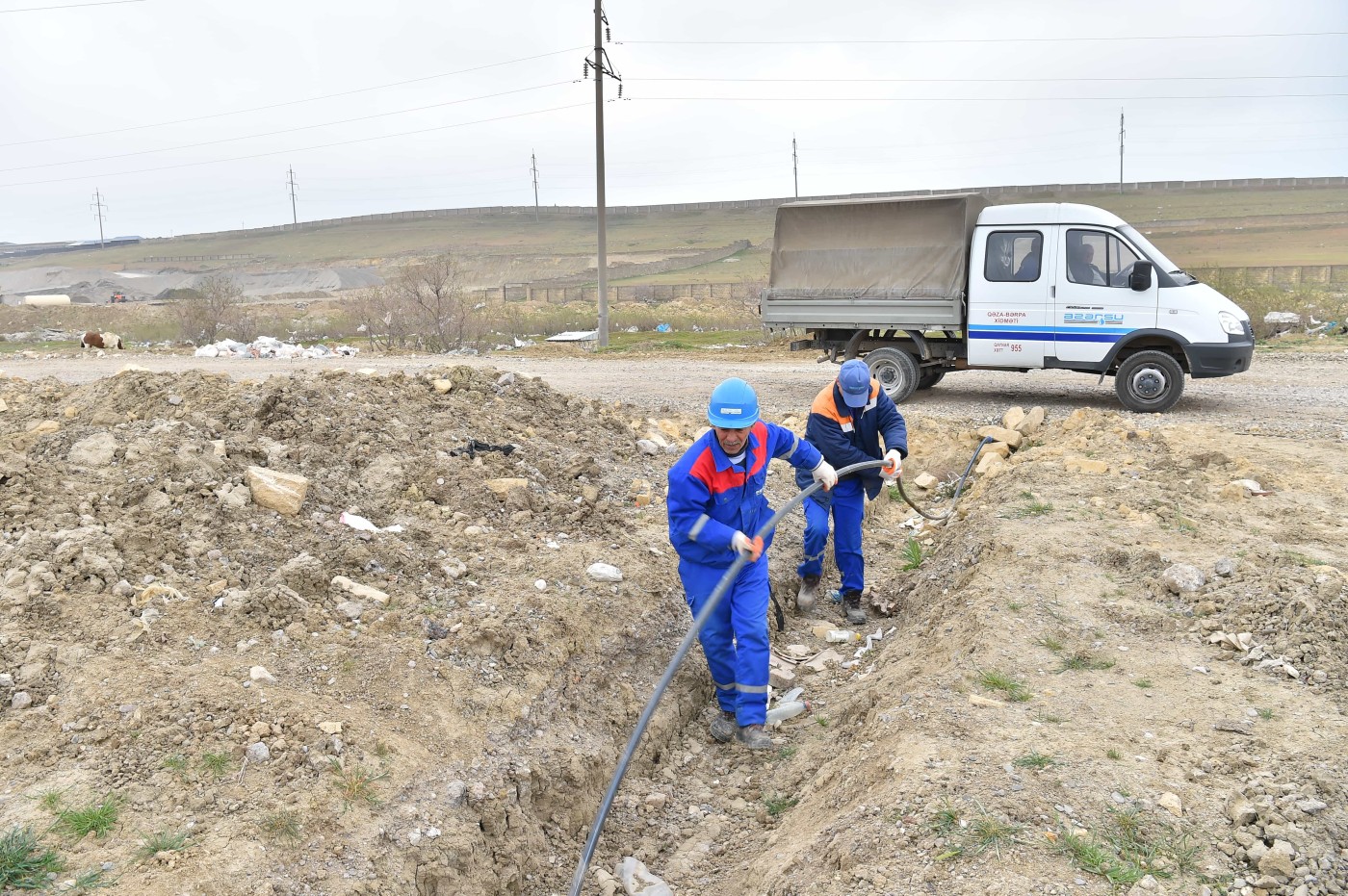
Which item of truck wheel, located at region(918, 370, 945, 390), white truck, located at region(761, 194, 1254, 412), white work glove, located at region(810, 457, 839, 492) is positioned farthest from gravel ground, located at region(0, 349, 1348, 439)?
white work glove, located at region(810, 457, 839, 492)

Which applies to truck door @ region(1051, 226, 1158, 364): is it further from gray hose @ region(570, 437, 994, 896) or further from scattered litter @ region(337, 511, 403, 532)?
scattered litter @ region(337, 511, 403, 532)

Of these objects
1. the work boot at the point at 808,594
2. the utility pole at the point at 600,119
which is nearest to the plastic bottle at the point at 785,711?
the work boot at the point at 808,594

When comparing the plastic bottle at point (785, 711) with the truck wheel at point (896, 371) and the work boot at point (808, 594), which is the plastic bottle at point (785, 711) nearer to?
the work boot at point (808, 594)

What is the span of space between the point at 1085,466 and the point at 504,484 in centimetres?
487

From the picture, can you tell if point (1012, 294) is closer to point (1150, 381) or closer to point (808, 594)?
point (1150, 381)

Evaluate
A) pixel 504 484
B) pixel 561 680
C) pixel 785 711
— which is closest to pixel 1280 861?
pixel 785 711

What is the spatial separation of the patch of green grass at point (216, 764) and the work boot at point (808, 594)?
4.24 metres

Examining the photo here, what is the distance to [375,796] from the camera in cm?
408

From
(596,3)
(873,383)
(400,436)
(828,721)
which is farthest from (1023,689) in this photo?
(596,3)

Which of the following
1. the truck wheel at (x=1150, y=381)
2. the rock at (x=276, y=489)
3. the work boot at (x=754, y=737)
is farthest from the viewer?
the truck wheel at (x=1150, y=381)

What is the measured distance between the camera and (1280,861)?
3.25 metres

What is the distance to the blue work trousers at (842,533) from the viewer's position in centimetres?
682

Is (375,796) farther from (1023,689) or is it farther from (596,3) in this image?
(596,3)

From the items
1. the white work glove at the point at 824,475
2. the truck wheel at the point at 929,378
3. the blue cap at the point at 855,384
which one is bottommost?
the truck wheel at the point at 929,378
